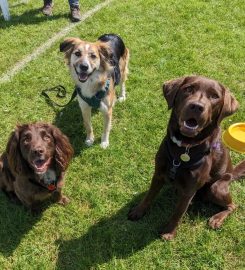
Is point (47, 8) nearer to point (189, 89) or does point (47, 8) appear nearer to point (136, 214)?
point (136, 214)

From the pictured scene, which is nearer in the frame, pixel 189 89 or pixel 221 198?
pixel 189 89

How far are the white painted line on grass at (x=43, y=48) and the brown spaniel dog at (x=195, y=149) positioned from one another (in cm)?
382

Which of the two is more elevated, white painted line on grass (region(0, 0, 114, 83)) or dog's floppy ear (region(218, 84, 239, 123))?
dog's floppy ear (region(218, 84, 239, 123))

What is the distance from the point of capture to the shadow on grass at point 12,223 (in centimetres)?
450

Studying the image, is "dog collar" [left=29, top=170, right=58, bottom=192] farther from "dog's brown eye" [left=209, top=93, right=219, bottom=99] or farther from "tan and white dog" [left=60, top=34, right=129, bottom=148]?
"dog's brown eye" [left=209, top=93, right=219, bottom=99]

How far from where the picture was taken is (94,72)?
503 centimetres

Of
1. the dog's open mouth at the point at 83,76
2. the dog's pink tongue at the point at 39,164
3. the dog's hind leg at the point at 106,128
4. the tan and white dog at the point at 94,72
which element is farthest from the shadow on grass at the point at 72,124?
the dog's pink tongue at the point at 39,164

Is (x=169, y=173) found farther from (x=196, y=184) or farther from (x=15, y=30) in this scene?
(x=15, y=30)

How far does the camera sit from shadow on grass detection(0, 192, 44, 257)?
4499 mm

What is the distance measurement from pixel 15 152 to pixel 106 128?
1753 millimetres

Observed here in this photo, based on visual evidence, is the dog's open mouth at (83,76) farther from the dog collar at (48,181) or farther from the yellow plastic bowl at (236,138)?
the yellow plastic bowl at (236,138)

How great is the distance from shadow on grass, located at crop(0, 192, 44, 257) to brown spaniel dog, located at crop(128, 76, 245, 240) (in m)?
1.25

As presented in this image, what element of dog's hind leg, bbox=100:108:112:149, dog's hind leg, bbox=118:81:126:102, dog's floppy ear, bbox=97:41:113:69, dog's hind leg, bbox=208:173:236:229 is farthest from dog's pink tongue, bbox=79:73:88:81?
dog's hind leg, bbox=208:173:236:229

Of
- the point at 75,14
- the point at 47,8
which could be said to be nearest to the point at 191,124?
Answer: the point at 75,14
